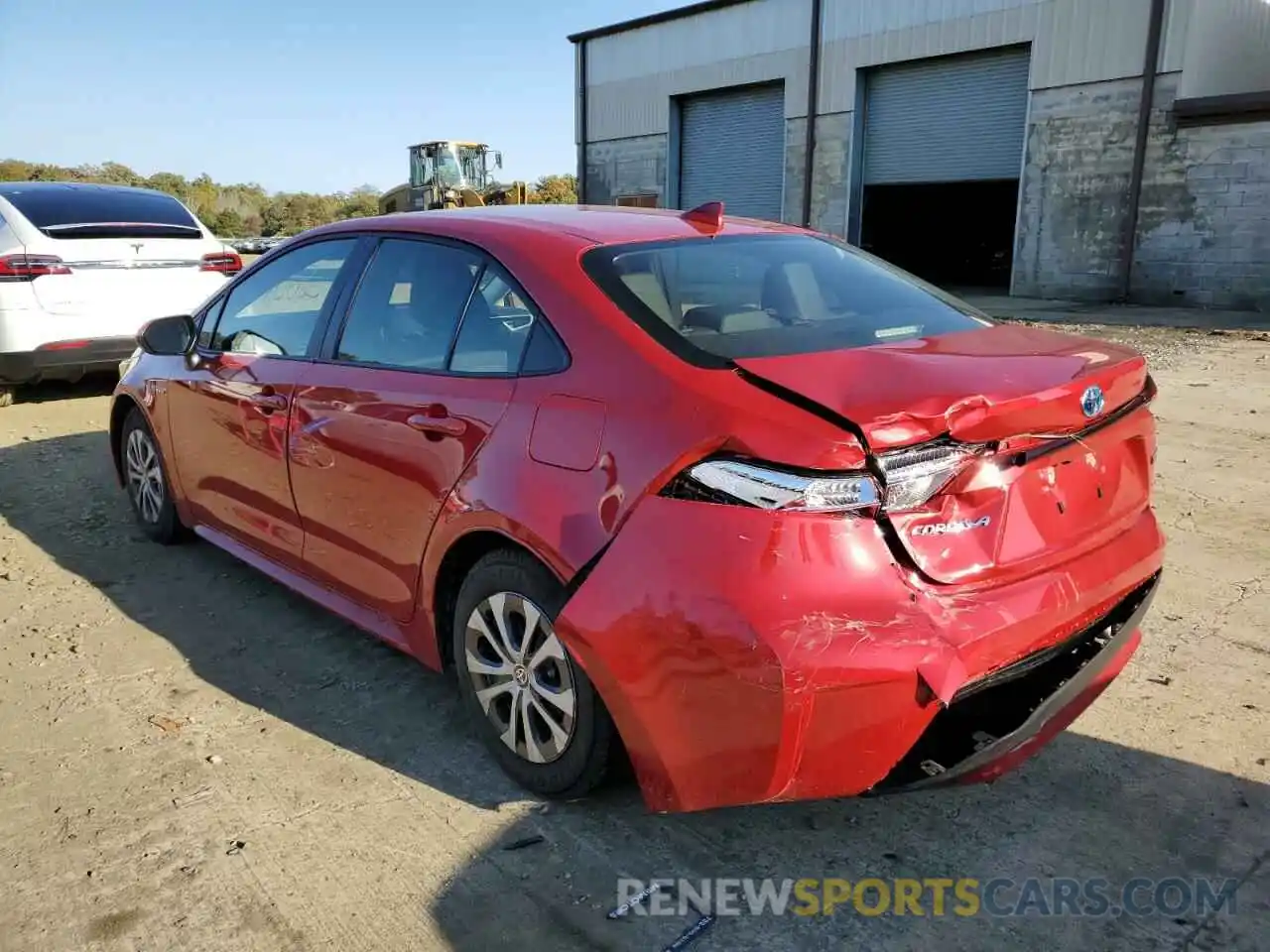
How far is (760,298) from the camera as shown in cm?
284

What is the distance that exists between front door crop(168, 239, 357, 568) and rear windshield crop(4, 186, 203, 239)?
424cm

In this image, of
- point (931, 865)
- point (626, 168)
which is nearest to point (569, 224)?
point (931, 865)

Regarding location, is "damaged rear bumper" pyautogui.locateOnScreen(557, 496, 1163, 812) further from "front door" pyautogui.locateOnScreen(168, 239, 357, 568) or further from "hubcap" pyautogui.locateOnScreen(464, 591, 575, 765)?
"front door" pyautogui.locateOnScreen(168, 239, 357, 568)

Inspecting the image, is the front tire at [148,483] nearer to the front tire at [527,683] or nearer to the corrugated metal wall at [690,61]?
the front tire at [527,683]

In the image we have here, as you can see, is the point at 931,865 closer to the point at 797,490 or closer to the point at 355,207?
the point at 797,490

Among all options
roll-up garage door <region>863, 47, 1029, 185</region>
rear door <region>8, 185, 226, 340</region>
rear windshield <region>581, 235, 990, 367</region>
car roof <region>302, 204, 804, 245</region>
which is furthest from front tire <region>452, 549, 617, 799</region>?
roll-up garage door <region>863, 47, 1029, 185</region>

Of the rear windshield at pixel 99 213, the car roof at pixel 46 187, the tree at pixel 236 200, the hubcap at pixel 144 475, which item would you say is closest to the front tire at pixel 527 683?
the hubcap at pixel 144 475

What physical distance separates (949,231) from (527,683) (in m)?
27.8

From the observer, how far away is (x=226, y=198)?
229 feet

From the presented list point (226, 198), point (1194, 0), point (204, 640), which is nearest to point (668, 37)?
point (1194, 0)

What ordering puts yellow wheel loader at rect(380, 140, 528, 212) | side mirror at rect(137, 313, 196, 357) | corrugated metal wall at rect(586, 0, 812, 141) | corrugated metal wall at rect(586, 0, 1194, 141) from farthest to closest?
yellow wheel loader at rect(380, 140, 528, 212), corrugated metal wall at rect(586, 0, 812, 141), corrugated metal wall at rect(586, 0, 1194, 141), side mirror at rect(137, 313, 196, 357)

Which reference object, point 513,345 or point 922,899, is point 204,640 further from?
point 922,899

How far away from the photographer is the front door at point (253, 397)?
3.59 metres

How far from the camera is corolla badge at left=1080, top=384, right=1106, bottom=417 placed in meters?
2.36
